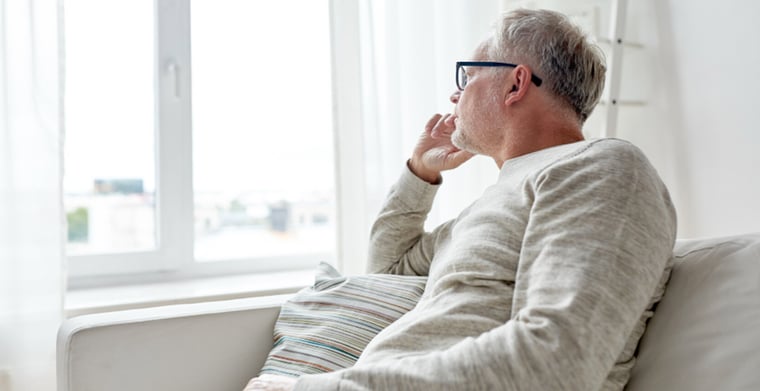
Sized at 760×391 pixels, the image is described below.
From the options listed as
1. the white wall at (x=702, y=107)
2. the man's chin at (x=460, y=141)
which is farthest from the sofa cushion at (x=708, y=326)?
the white wall at (x=702, y=107)

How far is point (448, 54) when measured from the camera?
2488mm

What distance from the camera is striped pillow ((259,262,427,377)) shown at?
1361 mm

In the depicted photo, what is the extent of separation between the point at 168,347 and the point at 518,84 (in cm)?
86

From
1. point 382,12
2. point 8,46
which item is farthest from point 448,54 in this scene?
point 8,46

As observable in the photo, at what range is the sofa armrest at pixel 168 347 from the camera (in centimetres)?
131

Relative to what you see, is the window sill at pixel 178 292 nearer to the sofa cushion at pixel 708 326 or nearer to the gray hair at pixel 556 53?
the gray hair at pixel 556 53

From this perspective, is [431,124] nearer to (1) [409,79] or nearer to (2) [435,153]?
(2) [435,153]

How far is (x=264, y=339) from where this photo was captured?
4.86 feet

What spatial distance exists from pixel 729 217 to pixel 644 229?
1177 mm

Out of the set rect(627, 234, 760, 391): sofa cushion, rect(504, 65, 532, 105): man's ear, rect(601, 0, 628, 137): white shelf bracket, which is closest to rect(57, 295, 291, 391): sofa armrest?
rect(504, 65, 532, 105): man's ear

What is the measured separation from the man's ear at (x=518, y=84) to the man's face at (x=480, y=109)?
2cm

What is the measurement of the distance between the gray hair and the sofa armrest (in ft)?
2.44

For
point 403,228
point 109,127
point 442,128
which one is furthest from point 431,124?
point 109,127

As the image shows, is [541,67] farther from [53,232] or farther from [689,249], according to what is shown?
[53,232]
